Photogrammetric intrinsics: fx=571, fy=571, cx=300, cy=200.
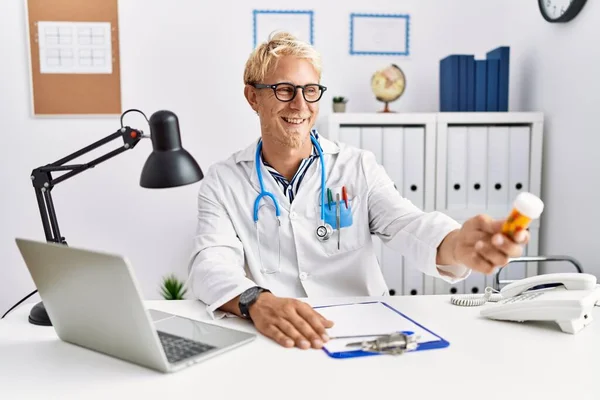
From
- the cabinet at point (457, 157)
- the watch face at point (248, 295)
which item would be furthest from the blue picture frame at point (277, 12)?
the watch face at point (248, 295)

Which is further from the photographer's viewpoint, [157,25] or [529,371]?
[157,25]

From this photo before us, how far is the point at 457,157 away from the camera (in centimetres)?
244

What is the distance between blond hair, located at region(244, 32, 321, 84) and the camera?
1672 millimetres

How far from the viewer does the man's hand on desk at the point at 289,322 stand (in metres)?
1.08

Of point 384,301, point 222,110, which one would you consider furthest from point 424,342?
point 222,110

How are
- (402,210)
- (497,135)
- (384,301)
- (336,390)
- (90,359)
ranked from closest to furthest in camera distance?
(336,390) → (90,359) → (384,301) → (402,210) → (497,135)

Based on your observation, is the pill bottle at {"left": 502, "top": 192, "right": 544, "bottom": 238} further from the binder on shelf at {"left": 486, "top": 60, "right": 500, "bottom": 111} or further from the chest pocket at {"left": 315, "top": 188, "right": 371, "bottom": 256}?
the binder on shelf at {"left": 486, "top": 60, "right": 500, "bottom": 111}

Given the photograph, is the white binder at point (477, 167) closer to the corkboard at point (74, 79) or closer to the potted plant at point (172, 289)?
the potted plant at point (172, 289)

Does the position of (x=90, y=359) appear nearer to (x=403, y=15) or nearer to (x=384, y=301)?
(x=384, y=301)

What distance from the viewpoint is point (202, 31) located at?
2646mm

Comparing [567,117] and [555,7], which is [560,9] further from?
[567,117]

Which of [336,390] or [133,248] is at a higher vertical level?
[336,390]

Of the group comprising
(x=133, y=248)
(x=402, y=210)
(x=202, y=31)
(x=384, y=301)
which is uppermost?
(x=202, y=31)

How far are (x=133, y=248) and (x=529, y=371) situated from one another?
2122mm
